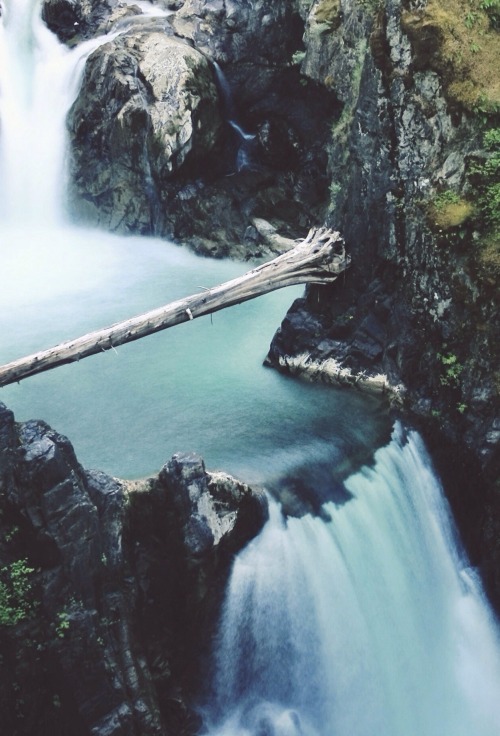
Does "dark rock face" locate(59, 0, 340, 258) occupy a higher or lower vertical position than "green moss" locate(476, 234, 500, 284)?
higher

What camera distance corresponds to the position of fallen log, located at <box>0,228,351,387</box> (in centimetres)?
977

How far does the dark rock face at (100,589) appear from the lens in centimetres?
660

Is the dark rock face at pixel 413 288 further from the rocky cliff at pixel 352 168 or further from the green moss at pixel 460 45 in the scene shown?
the green moss at pixel 460 45

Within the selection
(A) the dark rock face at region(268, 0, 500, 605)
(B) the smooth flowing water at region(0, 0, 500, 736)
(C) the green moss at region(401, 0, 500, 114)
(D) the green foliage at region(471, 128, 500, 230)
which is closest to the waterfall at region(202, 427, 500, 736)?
(B) the smooth flowing water at region(0, 0, 500, 736)

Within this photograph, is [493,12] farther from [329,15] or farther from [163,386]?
[163,386]

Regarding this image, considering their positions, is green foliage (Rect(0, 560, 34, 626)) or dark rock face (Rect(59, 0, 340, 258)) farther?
dark rock face (Rect(59, 0, 340, 258))

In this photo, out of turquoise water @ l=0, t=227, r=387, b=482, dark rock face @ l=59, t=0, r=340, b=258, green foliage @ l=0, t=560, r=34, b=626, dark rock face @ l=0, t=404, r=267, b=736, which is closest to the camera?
green foliage @ l=0, t=560, r=34, b=626

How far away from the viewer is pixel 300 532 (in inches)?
346

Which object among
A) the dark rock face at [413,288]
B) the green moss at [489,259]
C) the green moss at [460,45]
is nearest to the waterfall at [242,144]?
the dark rock face at [413,288]

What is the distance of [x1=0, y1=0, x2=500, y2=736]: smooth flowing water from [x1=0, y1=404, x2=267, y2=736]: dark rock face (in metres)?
0.54

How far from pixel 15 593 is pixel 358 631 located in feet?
14.3

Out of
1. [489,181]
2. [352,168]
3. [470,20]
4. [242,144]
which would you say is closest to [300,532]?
[489,181]

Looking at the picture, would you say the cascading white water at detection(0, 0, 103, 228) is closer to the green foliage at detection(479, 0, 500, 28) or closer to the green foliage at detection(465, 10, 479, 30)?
the green foliage at detection(465, 10, 479, 30)

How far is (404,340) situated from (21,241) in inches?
475
